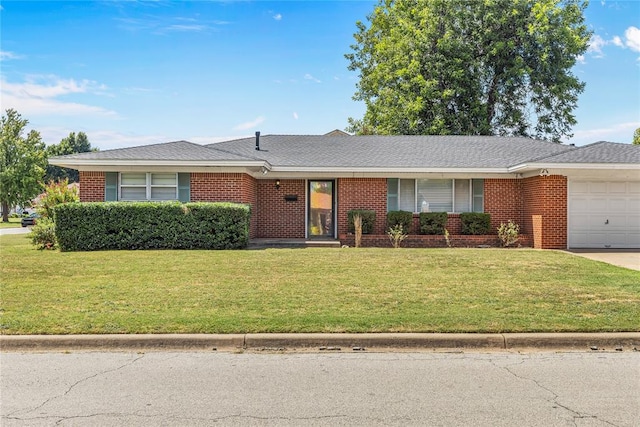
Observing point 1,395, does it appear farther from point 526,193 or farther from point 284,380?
point 526,193

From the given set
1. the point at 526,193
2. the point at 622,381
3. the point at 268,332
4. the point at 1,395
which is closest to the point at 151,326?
the point at 268,332

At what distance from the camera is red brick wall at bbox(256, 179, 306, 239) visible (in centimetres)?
1944

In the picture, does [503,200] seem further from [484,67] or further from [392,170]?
[484,67]

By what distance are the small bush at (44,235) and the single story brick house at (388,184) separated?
6.80ft

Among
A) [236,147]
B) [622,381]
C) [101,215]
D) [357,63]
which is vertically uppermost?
[357,63]

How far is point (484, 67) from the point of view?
1266 inches

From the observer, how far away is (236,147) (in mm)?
21406

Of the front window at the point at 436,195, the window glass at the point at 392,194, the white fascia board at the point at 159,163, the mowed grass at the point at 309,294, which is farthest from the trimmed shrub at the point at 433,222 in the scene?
the white fascia board at the point at 159,163

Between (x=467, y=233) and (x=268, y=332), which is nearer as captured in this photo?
(x=268, y=332)

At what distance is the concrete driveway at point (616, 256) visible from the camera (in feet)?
42.3

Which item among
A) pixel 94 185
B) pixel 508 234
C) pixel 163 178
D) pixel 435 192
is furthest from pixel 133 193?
pixel 508 234

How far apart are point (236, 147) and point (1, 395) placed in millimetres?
17279

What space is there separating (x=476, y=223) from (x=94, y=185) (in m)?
12.8

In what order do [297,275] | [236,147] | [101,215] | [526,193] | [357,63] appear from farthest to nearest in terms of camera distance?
[357,63], [236,147], [526,193], [101,215], [297,275]
